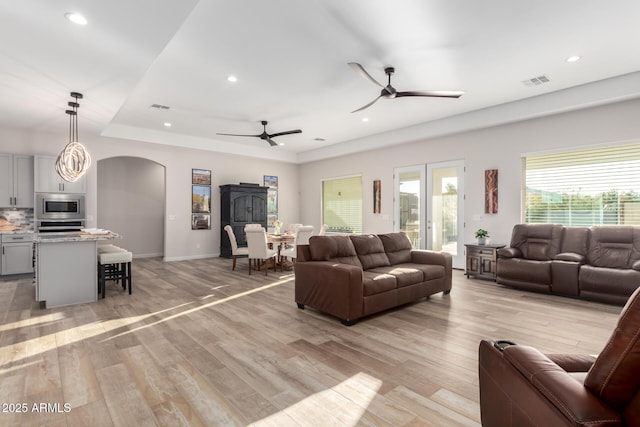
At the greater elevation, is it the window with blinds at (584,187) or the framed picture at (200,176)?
the framed picture at (200,176)

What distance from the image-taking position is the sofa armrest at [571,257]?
4.93 meters

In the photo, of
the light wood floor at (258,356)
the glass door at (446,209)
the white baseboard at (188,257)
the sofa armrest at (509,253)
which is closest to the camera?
the light wood floor at (258,356)

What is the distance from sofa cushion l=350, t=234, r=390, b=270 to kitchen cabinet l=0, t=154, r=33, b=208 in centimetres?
661

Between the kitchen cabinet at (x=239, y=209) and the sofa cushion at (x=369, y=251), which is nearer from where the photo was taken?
the sofa cushion at (x=369, y=251)

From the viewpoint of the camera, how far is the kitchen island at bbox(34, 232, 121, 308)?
4.26m

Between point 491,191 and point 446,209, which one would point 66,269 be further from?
point 491,191

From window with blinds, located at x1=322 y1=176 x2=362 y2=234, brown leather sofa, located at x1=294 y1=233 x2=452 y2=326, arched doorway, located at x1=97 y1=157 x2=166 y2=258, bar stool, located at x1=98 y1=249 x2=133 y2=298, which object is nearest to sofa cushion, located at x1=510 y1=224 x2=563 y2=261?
brown leather sofa, located at x1=294 y1=233 x2=452 y2=326

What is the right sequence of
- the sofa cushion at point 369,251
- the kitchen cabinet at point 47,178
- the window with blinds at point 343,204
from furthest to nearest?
the window with blinds at point 343,204, the kitchen cabinet at point 47,178, the sofa cushion at point 369,251

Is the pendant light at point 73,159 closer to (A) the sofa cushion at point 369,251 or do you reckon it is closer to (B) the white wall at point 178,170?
(B) the white wall at point 178,170

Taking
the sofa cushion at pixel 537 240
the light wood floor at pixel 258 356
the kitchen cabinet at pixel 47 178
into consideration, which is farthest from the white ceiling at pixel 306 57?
the light wood floor at pixel 258 356

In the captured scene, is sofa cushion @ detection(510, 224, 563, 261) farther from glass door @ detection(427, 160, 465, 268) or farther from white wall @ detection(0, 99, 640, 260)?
glass door @ detection(427, 160, 465, 268)

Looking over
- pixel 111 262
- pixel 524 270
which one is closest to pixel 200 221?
pixel 111 262

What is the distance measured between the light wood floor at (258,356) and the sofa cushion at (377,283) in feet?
1.14

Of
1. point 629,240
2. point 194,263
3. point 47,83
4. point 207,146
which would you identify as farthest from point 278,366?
point 207,146
